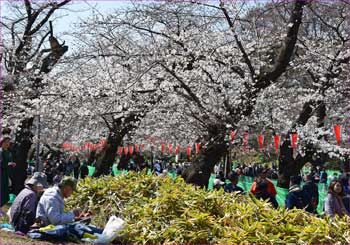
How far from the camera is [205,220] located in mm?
5504

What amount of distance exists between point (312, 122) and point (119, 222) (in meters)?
10.1

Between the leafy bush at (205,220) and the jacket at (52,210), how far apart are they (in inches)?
31.2

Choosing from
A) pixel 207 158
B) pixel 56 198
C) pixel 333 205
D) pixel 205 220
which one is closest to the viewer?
pixel 205 220

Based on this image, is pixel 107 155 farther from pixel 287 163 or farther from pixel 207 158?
pixel 207 158

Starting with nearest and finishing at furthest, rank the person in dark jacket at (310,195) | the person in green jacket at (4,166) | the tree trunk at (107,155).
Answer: the person in dark jacket at (310,195)
the person in green jacket at (4,166)
the tree trunk at (107,155)

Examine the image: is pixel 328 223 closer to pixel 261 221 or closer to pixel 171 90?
pixel 261 221

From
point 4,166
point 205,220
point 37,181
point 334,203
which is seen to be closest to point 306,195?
point 334,203

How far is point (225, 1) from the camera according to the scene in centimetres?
889

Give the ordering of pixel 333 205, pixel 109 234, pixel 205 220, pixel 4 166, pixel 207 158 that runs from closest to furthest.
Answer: pixel 205 220, pixel 109 234, pixel 333 205, pixel 4 166, pixel 207 158

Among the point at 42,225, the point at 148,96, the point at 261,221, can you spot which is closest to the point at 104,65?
the point at 148,96

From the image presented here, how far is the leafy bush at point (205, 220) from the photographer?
4.86m

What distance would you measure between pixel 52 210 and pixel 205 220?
6.37 ft

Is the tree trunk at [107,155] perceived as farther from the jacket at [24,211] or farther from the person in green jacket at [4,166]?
→ the jacket at [24,211]

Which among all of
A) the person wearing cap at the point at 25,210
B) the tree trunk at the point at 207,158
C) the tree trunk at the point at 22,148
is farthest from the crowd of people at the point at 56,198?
the tree trunk at the point at 22,148
